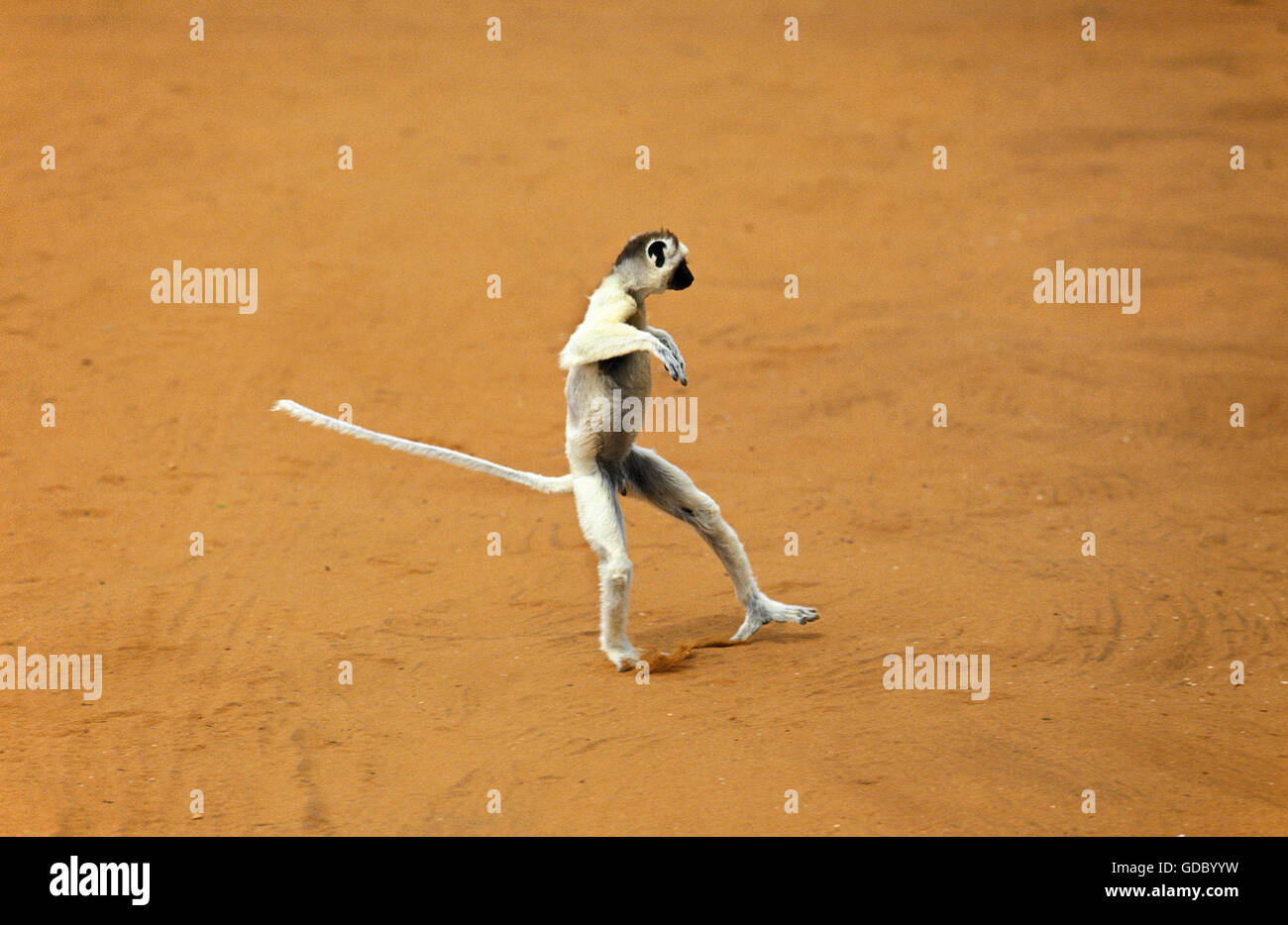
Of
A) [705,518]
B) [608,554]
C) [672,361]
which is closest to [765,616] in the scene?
[705,518]

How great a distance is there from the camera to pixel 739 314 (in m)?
14.4

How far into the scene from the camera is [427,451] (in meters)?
7.16

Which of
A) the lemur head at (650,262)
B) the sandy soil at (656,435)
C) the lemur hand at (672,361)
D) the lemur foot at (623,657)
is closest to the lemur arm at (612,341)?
the lemur hand at (672,361)

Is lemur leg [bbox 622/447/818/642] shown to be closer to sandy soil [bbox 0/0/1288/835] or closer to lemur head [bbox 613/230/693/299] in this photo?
sandy soil [bbox 0/0/1288/835]

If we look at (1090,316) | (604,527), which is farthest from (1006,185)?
(604,527)

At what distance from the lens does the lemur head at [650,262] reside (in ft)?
23.0

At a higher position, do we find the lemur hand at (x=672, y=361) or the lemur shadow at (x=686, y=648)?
the lemur hand at (x=672, y=361)

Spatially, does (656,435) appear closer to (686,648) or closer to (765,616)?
(765,616)

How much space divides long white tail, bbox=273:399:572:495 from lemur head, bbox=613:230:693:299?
3.87 feet

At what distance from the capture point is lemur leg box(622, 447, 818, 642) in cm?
746

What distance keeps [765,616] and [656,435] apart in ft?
16.5

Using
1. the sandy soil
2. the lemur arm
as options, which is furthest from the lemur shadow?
the lemur arm

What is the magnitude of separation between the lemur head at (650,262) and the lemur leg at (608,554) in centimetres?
106

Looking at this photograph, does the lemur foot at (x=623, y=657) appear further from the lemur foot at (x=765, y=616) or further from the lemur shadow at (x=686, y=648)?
the lemur foot at (x=765, y=616)
